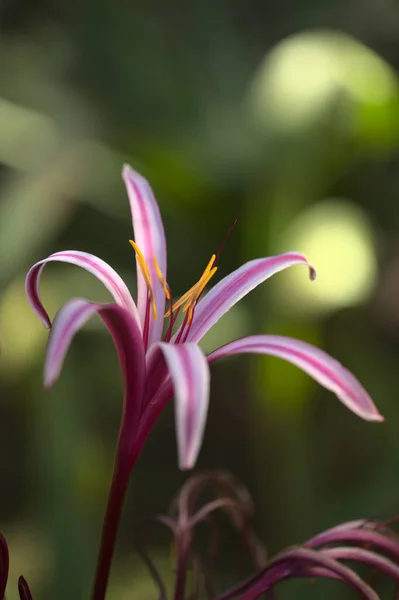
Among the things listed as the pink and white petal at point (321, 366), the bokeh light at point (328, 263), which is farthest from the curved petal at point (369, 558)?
the bokeh light at point (328, 263)

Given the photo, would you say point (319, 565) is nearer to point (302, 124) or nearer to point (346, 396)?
point (346, 396)

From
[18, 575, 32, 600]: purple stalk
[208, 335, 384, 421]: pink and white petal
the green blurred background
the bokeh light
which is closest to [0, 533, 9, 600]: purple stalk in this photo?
[18, 575, 32, 600]: purple stalk

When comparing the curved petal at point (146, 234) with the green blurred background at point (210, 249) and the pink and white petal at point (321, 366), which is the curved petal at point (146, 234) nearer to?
the pink and white petal at point (321, 366)

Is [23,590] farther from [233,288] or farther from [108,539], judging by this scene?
[233,288]

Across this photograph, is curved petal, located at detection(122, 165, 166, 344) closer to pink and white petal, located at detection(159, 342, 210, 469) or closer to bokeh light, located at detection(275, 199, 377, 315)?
pink and white petal, located at detection(159, 342, 210, 469)

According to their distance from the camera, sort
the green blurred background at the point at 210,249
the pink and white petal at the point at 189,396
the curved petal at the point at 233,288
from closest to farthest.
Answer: the pink and white petal at the point at 189,396 < the curved petal at the point at 233,288 < the green blurred background at the point at 210,249
